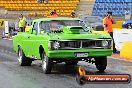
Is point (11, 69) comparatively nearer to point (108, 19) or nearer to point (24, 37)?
point (24, 37)

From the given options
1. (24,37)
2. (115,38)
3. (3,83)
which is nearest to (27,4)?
(115,38)

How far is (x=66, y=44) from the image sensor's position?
1197 cm

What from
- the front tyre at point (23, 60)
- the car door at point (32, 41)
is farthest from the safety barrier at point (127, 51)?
the car door at point (32, 41)

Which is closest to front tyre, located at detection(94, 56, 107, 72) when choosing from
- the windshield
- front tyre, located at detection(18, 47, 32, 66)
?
the windshield

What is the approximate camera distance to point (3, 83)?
10320mm

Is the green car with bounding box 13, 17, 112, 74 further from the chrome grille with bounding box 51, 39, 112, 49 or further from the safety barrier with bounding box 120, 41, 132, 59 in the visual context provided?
the safety barrier with bounding box 120, 41, 132, 59

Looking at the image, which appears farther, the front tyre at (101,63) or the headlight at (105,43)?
the front tyre at (101,63)

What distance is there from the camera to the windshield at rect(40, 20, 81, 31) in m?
13.1

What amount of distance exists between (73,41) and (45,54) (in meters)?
0.89

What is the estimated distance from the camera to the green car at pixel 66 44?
11.8 m

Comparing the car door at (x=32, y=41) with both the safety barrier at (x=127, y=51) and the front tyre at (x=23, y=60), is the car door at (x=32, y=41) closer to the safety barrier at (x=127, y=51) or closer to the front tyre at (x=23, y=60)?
the front tyre at (x=23, y=60)

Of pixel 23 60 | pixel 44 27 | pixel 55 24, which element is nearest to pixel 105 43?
pixel 55 24

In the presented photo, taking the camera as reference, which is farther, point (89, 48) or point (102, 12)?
point (102, 12)

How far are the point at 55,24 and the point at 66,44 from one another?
150 cm
